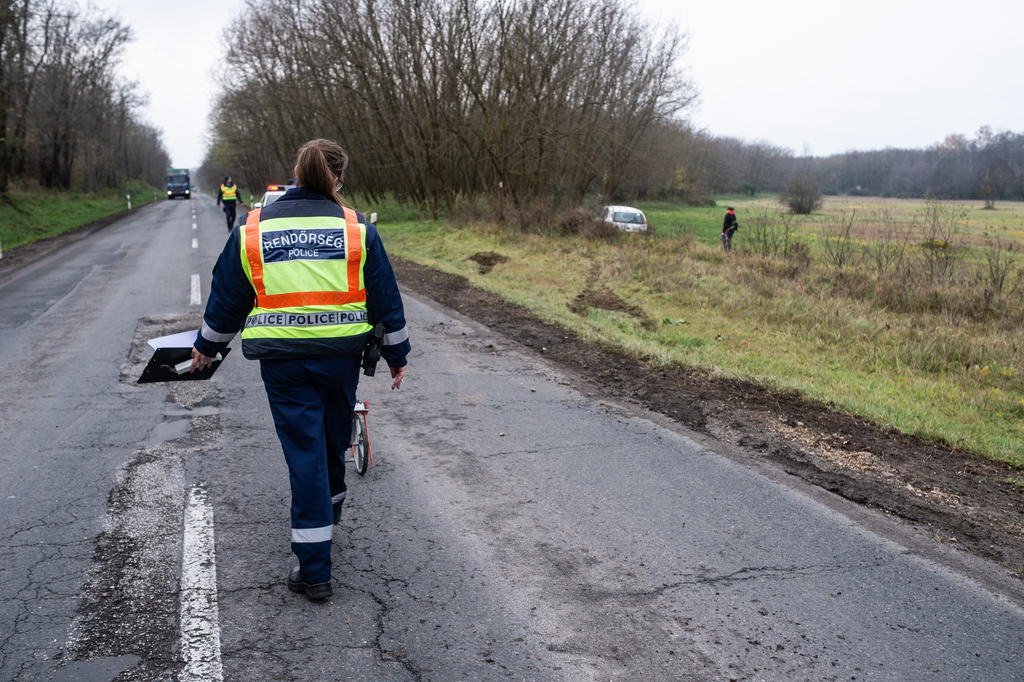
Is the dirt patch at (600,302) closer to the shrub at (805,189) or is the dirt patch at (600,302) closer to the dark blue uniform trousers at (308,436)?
the dark blue uniform trousers at (308,436)

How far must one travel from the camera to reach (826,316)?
1062 cm

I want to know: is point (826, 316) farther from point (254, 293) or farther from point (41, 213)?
point (41, 213)

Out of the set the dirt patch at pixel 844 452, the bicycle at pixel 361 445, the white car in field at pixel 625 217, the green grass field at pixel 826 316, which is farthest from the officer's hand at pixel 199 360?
the white car in field at pixel 625 217

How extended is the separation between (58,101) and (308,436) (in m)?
47.5

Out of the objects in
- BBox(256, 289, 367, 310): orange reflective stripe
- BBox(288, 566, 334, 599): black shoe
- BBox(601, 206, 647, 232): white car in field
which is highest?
BBox(601, 206, 647, 232): white car in field

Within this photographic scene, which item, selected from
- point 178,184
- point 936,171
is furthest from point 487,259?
point 178,184

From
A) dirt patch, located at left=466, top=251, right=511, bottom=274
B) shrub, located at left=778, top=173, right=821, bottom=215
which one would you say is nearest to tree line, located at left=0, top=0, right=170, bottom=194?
dirt patch, located at left=466, top=251, right=511, bottom=274

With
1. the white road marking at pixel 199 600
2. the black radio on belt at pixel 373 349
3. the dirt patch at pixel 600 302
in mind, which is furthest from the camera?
the dirt patch at pixel 600 302

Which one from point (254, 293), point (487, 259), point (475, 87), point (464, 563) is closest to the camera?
point (254, 293)

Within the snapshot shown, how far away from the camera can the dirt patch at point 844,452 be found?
170 inches

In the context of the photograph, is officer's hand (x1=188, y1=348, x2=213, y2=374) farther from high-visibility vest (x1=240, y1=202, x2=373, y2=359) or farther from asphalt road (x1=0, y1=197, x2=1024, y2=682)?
asphalt road (x1=0, y1=197, x2=1024, y2=682)

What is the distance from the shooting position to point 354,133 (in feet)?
118

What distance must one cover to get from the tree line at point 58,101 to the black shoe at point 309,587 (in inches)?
1054

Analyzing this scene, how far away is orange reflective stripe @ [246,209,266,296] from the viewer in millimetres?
3104
